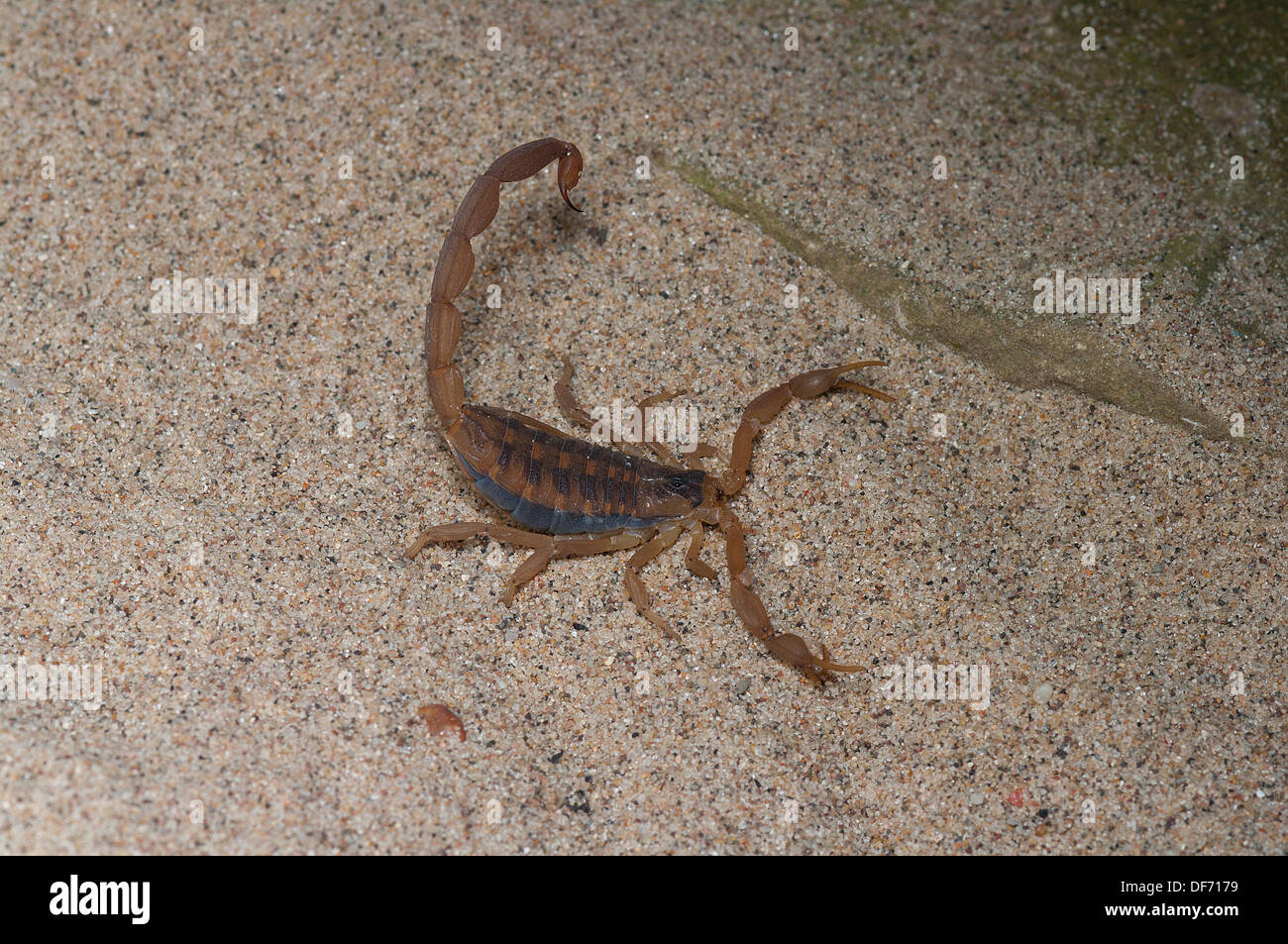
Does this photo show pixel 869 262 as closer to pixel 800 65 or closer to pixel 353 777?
pixel 800 65

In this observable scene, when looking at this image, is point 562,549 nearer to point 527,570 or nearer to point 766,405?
point 527,570

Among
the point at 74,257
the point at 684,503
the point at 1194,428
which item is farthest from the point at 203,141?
the point at 1194,428

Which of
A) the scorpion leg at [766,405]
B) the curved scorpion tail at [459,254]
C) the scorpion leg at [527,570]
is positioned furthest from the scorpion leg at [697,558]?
the curved scorpion tail at [459,254]

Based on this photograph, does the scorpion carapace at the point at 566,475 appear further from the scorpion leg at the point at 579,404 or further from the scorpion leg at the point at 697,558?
the scorpion leg at the point at 579,404

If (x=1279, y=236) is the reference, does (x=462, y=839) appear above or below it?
below

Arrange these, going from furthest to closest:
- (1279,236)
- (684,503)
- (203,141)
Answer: (203,141), (1279,236), (684,503)

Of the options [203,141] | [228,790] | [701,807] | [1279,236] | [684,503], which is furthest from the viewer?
[203,141]
